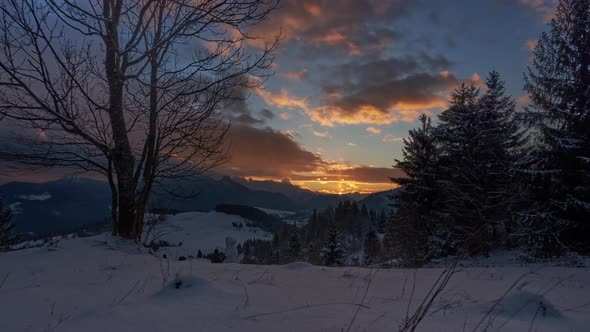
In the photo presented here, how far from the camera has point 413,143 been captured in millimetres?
21312

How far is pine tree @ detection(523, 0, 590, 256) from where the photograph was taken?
12.4 metres

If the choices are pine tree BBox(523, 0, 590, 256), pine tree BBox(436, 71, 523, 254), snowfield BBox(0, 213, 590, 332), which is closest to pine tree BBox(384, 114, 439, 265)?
pine tree BBox(436, 71, 523, 254)

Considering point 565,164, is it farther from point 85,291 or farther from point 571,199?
point 85,291

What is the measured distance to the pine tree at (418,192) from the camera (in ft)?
65.6

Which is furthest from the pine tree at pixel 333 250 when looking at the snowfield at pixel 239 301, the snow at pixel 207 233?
the snow at pixel 207 233

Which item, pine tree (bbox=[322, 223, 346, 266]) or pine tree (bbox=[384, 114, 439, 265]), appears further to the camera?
pine tree (bbox=[322, 223, 346, 266])

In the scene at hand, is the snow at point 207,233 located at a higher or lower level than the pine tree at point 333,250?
lower

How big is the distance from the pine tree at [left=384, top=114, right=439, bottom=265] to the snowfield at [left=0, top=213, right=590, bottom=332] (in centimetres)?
1711

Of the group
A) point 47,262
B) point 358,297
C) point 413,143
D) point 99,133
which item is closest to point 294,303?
point 358,297

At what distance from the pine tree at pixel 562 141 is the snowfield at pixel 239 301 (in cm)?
1173

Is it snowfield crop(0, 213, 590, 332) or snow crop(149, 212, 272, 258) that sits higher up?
snowfield crop(0, 213, 590, 332)

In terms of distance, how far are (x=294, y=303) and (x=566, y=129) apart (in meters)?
16.6

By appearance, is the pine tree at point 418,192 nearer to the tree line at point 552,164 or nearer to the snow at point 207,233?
the tree line at point 552,164

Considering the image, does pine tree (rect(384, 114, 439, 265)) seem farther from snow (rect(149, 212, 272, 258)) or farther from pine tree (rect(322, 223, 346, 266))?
snow (rect(149, 212, 272, 258))
